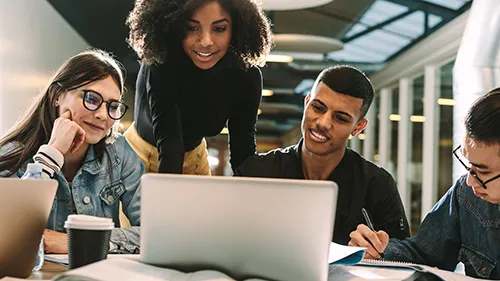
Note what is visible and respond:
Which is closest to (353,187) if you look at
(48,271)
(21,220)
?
(48,271)

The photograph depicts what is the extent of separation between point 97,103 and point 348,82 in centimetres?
86

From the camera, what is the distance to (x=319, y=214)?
97 cm

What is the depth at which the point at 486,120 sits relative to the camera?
1606 mm

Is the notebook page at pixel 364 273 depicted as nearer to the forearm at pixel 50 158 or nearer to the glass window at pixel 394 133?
the forearm at pixel 50 158

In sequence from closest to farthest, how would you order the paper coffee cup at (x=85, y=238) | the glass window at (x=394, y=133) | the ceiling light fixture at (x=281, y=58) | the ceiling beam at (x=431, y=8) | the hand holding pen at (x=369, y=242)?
the paper coffee cup at (x=85, y=238) < the hand holding pen at (x=369, y=242) < the ceiling beam at (x=431, y=8) < the glass window at (x=394, y=133) < the ceiling light fixture at (x=281, y=58)

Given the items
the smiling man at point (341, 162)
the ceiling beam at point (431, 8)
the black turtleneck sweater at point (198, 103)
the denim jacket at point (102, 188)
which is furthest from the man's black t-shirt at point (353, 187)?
the ceiling beam at point (431, 8)

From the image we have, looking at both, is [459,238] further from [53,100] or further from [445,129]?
[445,129]

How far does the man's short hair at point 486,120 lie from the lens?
5.24 ft

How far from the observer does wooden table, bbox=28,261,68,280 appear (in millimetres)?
1155

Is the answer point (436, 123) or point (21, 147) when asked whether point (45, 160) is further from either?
point (436, 123)

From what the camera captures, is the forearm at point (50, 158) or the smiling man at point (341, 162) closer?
the forearm at point (50, 158)

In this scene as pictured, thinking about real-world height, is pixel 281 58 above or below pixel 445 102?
above

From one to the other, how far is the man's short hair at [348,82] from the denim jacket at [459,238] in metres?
0.53

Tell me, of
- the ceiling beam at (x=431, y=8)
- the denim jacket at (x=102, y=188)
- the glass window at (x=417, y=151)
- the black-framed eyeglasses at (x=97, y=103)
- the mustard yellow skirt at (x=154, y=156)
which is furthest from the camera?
the glass window at (x=417, y=151)
